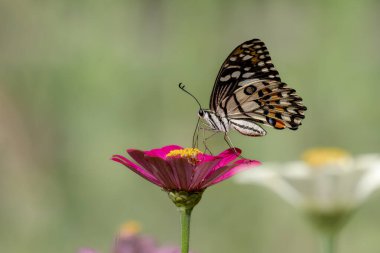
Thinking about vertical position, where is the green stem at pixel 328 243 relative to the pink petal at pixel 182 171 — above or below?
below

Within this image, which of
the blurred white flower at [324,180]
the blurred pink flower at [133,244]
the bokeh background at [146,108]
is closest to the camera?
the blurred pink flower at [133,244]

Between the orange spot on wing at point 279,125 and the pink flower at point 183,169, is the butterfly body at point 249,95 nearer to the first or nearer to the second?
the orange spot on wing at point 279,125

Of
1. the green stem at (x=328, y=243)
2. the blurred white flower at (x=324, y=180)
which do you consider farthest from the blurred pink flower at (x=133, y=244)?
the blurred white flower at (x=324, y=180)

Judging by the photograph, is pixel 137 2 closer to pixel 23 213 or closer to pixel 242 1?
pixel 242 1

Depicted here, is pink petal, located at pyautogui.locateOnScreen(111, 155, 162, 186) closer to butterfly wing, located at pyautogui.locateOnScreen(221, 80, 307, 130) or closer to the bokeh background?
butterfly wing, located at pyautogui.locateOnScreen(221, 80, 307, 130)

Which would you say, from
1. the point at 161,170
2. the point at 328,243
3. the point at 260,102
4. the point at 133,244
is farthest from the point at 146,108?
the point at 161,170

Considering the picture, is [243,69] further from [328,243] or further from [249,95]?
[328,243]

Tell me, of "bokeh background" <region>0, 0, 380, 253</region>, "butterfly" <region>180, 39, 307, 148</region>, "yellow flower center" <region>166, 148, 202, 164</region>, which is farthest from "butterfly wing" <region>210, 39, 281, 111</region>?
"bokeh background" <region>0, 0, 380, 253</region>

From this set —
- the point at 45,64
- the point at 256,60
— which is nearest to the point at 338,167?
the point at 256,60
